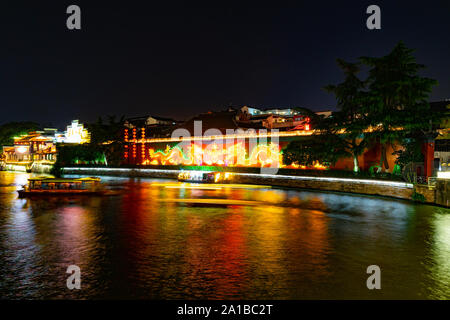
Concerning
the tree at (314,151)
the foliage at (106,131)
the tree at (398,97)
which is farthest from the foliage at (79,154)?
the tree at (398,97)

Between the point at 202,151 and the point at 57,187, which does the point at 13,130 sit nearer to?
the point at 202,151

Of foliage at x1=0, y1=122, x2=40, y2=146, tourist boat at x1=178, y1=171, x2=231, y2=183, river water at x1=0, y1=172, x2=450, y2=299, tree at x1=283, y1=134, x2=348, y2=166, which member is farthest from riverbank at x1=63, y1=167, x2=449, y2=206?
foliage at x1=0, y1=122, x2=40, y2=146

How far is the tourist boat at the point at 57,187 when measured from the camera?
77.4 ft

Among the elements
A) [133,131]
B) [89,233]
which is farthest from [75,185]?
[133,131]

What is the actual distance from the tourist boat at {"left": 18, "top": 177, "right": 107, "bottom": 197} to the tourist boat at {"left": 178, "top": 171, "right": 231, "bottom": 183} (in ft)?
37.6

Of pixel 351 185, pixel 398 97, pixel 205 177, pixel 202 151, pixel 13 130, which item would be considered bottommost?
pixel 351 185

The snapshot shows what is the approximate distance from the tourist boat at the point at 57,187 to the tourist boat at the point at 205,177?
11448 millimetres

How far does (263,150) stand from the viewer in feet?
119

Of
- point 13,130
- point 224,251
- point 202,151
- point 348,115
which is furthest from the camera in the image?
point 13,130

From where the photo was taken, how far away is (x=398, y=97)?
79.6 ft

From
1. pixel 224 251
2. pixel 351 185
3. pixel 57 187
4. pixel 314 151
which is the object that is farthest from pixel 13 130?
pixel 224 251

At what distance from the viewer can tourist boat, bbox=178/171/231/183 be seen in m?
34.6

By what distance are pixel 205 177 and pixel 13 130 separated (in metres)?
70.7

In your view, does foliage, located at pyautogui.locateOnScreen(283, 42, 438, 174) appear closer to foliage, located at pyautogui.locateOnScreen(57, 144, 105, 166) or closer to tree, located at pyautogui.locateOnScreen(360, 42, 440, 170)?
tree, located at pyautogui.locateOnScreen(360, 42, 440, 170)
